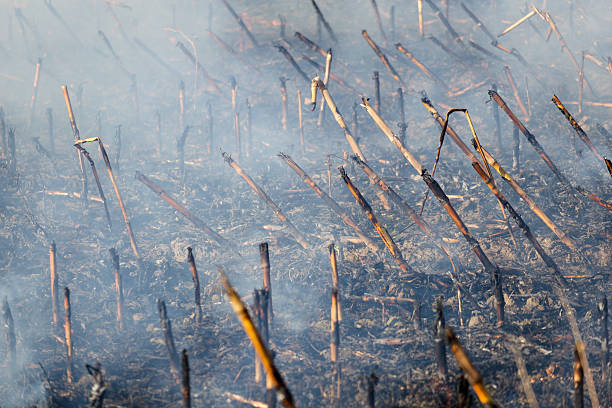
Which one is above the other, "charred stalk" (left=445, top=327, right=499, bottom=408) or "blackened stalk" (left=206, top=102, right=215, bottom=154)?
"blackened stalk" (left=206, top=102, right=215, bottom=154)

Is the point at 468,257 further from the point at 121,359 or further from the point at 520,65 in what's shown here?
the point at 520,65

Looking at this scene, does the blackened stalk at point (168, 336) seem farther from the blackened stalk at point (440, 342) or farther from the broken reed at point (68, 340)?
the blackened stalk at point (440, 342)

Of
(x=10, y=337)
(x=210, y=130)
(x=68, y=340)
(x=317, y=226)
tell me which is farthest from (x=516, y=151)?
(x=10, y=337)

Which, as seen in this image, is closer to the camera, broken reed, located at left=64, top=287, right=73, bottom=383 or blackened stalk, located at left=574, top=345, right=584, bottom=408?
blackened stalk, located at left=574, top=345, right=584, bottom=408

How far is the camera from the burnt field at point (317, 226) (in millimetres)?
4957

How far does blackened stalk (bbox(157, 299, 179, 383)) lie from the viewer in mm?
4816

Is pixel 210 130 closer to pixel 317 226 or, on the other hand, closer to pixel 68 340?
pixel 317 226

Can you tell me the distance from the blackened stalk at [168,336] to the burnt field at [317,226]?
3 cm

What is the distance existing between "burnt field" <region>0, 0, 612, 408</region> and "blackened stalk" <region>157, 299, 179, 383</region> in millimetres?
34

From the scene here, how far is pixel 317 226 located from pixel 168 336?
369 cm

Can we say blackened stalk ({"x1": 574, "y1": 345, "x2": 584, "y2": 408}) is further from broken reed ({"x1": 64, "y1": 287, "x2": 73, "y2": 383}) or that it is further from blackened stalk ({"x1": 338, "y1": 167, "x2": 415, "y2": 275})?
broken reed ({"x1": 64, "y1": 287, "x2": 73, "y2": 383})

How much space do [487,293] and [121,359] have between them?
473 centimetres

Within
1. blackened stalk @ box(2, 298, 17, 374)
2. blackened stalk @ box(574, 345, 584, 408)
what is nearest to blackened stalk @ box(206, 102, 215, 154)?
blackened stalk @ box(2, 298, 17, 374)

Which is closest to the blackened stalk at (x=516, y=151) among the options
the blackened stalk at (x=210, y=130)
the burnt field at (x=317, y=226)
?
Answer: the burnt field at (x=317, y=226)
